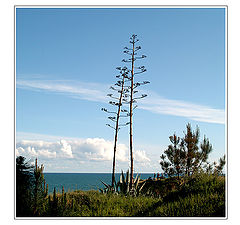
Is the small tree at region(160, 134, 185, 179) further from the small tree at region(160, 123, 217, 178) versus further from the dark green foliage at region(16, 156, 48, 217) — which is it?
the dark green foliage at region(16, 156, 48, 217)

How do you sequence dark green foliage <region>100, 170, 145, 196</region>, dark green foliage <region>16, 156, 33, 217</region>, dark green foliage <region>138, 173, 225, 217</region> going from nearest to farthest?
dark green foliage <region>138, 173, 225, 217</region>
dark green foliage <region>16, 156, 33, 217</region>
dark green foliage <region>100, 170, 145, 196</region>


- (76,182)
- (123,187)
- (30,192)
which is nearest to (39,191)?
(30,192)

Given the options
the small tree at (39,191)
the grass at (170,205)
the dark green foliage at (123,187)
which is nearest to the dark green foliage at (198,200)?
the grass at (170,205)

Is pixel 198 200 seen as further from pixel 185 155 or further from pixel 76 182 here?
pixel 76 182

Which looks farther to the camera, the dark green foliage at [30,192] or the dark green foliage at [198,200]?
the dark green foliage at [30,192]

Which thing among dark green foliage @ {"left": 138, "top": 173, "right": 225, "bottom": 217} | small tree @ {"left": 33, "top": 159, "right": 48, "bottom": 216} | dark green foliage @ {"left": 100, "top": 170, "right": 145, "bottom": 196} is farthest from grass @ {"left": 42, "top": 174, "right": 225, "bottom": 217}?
dark green foliage @ {"left": 100, "top": 170, "right": 145, "bottom": 196}

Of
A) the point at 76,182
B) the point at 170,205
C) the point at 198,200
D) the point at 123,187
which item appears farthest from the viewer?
the point at 76,182

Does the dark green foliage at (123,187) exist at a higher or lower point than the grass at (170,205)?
lower

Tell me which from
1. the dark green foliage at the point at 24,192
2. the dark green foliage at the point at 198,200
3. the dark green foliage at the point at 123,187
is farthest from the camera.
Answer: the dark green foliage at the point at 123,187

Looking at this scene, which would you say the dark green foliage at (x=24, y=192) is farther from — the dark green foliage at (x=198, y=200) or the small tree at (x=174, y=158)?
the small tree at (x=174, y=158)
